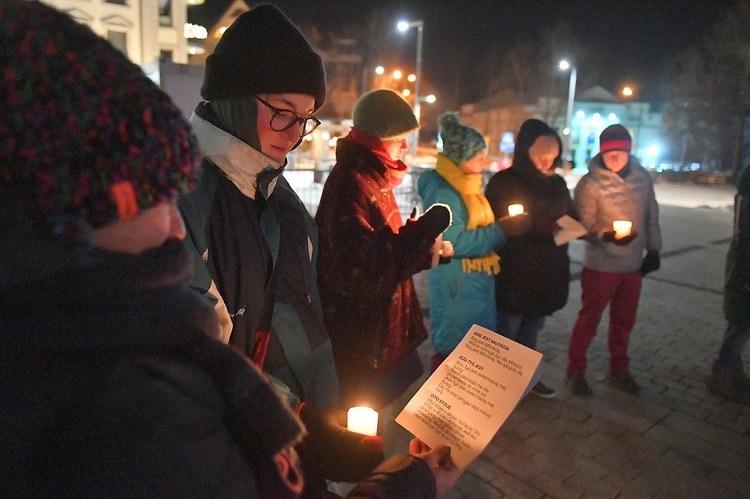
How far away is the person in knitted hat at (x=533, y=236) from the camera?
4.12 m

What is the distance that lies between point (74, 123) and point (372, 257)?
73.0 inches

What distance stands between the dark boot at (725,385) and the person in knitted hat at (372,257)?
120 inches

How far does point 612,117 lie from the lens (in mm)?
60719

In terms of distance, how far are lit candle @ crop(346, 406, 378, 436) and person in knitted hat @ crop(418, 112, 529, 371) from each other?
6.98 feet

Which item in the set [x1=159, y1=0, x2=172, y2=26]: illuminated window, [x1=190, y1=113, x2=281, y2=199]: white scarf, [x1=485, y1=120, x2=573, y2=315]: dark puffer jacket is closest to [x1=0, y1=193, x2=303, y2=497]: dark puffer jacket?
[x1=190, y1=113, x2=281, y2=199]: white scarf

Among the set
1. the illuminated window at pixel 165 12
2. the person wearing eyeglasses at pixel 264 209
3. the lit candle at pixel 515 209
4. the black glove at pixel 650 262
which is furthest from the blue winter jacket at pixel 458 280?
the illuminated window at pixel 165 12

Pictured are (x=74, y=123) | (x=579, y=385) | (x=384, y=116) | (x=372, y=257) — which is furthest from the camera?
(x=579, y=385)

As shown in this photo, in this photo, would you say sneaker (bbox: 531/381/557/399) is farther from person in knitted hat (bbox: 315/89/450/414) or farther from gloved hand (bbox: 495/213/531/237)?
person in knitted hat (bbox: 315/89/450/414)

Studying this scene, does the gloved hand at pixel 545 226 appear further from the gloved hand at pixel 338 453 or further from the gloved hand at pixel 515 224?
the gloved hand at pixel 338 453

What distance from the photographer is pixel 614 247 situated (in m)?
4.43

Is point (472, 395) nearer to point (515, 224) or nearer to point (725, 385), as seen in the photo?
point (515, 224)

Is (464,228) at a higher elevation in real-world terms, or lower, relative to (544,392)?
higher

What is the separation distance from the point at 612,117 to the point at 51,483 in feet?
220

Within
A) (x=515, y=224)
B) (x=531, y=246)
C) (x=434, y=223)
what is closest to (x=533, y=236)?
(x=531, y=246)
